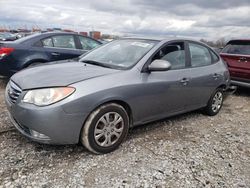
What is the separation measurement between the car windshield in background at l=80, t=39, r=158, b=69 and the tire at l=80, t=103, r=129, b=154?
71cm

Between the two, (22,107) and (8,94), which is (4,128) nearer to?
(8,94)

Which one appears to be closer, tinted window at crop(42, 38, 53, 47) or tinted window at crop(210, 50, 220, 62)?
tinted window at crop(210, 50, 220, 62)

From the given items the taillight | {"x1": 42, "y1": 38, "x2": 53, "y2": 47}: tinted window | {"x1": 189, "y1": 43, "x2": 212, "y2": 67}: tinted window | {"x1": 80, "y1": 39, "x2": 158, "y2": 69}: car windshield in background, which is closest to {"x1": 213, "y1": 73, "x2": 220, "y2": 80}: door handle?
{"x1": 189, "y1": 43, "x2": 212, "y2": 67}: tinted window

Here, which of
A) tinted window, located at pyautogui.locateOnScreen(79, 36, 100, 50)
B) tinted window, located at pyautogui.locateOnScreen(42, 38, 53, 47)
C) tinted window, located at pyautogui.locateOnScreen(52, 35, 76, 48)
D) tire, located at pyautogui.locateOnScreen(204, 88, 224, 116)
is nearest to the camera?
tire, located at pyautogui.locateOnScreen(204, 88, 224, 116)

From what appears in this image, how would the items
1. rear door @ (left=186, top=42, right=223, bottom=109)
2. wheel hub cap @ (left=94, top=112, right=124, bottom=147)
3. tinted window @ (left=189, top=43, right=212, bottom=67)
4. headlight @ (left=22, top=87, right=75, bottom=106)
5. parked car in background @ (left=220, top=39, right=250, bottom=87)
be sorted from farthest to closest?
parked car in background @ (left=220, top=39, right=250, bottom=87), tinted window @ (left=189, top=43, right=212, bottom=67), rear door @ (left=186, top=42, right=223, bottom=109), wheel hub cap @ (left=94, top=112, right=124, bottom=147), headlight @ (left=22, top=87, right=75, bottom=106)

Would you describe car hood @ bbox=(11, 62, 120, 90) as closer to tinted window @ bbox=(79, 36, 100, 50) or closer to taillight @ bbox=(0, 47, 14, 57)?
taillight @ bbox=(0, 47, 14, 57)

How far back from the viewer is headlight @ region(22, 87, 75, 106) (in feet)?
10.3

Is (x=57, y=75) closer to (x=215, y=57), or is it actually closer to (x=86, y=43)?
(x=215, y=57)

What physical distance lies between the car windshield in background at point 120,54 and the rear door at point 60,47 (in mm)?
2740

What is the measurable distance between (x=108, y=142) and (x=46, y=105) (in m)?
0.96

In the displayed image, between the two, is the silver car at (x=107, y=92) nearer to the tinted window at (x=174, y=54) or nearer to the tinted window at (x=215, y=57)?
the tinted window at (x=174, y=54)

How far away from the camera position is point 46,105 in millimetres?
3119

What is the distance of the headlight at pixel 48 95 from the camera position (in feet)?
10.3

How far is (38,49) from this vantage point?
22.9 feet
